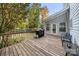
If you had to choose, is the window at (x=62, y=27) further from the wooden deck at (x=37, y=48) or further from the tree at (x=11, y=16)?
the tree at (x=11, y=16)

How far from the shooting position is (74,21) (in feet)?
11.5

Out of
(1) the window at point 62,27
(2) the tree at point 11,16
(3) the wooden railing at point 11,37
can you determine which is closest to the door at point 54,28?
(1) the window at point 62,27

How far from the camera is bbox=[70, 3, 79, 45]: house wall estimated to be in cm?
340

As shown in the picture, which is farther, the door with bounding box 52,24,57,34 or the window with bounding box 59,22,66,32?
the door with bounding box 52,24,57,34

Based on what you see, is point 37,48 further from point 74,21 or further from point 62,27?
point 74,21

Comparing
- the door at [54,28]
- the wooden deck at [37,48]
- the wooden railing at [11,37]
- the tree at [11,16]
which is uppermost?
the tree at [11,16]

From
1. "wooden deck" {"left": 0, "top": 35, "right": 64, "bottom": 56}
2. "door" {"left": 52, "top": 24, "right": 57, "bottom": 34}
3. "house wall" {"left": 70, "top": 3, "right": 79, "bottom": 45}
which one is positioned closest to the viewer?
"house wall" {"left": 70, "top": 3, "right": 79, "bottom": 45}

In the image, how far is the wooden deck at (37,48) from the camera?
11.5 ft

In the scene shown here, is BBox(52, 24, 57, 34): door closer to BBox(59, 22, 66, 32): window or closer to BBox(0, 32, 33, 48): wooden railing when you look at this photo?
BBox(59, 22, 66, 32): window

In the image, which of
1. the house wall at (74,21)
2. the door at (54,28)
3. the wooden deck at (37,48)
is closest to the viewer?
the house wall at (74,21)

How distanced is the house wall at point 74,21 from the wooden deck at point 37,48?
0.36 meters

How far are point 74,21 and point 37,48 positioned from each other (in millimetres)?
986

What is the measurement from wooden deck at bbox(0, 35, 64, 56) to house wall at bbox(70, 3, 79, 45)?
1.17 ft

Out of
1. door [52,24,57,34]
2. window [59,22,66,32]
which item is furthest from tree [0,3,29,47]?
window [59,22,66,32]
